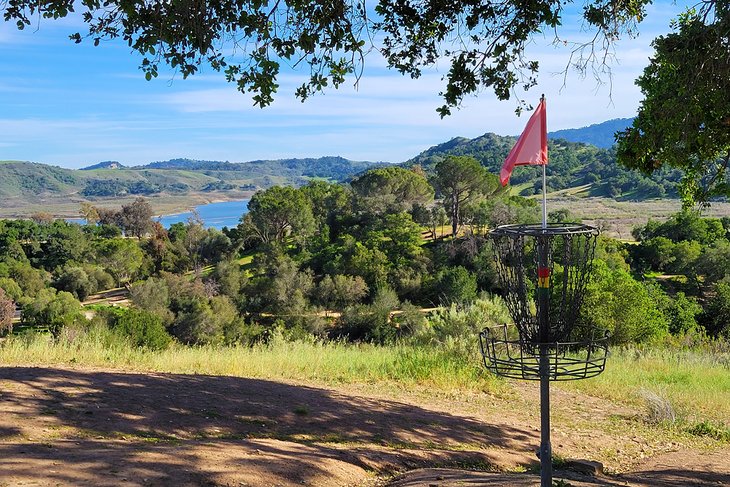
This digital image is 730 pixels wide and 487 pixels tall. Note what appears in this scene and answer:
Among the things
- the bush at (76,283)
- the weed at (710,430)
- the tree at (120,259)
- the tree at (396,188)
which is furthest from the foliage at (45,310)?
the weed at (710,430)

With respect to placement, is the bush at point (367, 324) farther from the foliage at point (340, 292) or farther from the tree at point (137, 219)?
the tree at point (137, 219)

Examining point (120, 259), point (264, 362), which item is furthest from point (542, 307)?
point (120, 259)

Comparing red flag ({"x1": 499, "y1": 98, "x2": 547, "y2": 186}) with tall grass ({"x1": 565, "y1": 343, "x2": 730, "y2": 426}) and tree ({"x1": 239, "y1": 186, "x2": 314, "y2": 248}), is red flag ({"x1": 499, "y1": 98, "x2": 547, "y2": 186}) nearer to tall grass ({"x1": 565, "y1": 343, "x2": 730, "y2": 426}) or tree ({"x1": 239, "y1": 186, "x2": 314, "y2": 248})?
tall grass ({"x1": 565, "y1": 343, "x2": 730, "y2": 426})

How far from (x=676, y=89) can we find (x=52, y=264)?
64534 mm

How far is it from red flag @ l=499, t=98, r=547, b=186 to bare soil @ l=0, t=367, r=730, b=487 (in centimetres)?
254

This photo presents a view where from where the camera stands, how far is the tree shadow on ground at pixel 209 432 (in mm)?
4492

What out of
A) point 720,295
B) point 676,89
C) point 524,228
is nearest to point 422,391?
point 676,89

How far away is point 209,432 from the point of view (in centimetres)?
599

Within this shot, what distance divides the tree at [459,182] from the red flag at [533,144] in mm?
52178

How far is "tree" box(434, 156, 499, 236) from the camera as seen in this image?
55.7 m

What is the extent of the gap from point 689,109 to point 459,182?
51.0 m

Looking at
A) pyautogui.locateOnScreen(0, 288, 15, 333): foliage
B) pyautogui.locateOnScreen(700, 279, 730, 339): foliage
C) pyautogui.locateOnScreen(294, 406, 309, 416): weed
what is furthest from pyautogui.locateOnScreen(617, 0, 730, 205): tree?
pyautogui.locateOnScreen(0, 288, 15, 333): foliage

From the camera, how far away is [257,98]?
18.6ft

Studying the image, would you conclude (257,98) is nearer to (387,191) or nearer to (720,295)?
(720,295)
